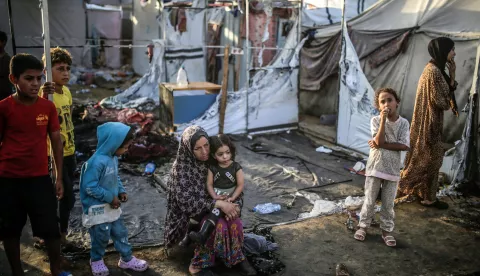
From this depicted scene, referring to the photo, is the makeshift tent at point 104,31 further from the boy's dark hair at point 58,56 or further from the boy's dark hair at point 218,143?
the boy's dark hair at point 218,143

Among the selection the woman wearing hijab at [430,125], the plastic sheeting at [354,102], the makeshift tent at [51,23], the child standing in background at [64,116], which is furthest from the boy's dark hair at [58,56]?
the makeshift tent at [51,23]

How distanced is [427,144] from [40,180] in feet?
13.9

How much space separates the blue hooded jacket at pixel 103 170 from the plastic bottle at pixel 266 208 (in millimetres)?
2223

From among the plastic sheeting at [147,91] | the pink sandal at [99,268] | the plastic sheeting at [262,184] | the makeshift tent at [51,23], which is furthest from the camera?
the makeshift tent at [51,23]

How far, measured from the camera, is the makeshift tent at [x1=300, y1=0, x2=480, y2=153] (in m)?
6.91

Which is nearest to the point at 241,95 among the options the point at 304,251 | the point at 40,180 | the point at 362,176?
the point at 362,176

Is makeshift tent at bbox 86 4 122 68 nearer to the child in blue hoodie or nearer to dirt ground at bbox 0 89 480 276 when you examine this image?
dirt ground at bbox 0 89 480 276

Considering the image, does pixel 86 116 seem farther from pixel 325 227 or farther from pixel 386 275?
pixel 386 275

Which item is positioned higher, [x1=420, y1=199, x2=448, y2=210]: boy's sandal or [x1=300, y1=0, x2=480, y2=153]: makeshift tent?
[x1=300, y1=0, x2=480, y2=153]: makeshift tent

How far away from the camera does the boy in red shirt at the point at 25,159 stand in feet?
9.14

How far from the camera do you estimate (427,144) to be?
16.1ft

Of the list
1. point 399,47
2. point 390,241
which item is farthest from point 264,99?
point 390,241

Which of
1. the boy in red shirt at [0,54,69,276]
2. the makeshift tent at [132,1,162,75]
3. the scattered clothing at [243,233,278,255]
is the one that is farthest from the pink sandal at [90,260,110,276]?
the makeshift tent at [132,1,162,75]

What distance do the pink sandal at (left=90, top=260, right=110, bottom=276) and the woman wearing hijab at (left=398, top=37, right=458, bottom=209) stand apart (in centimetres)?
373
